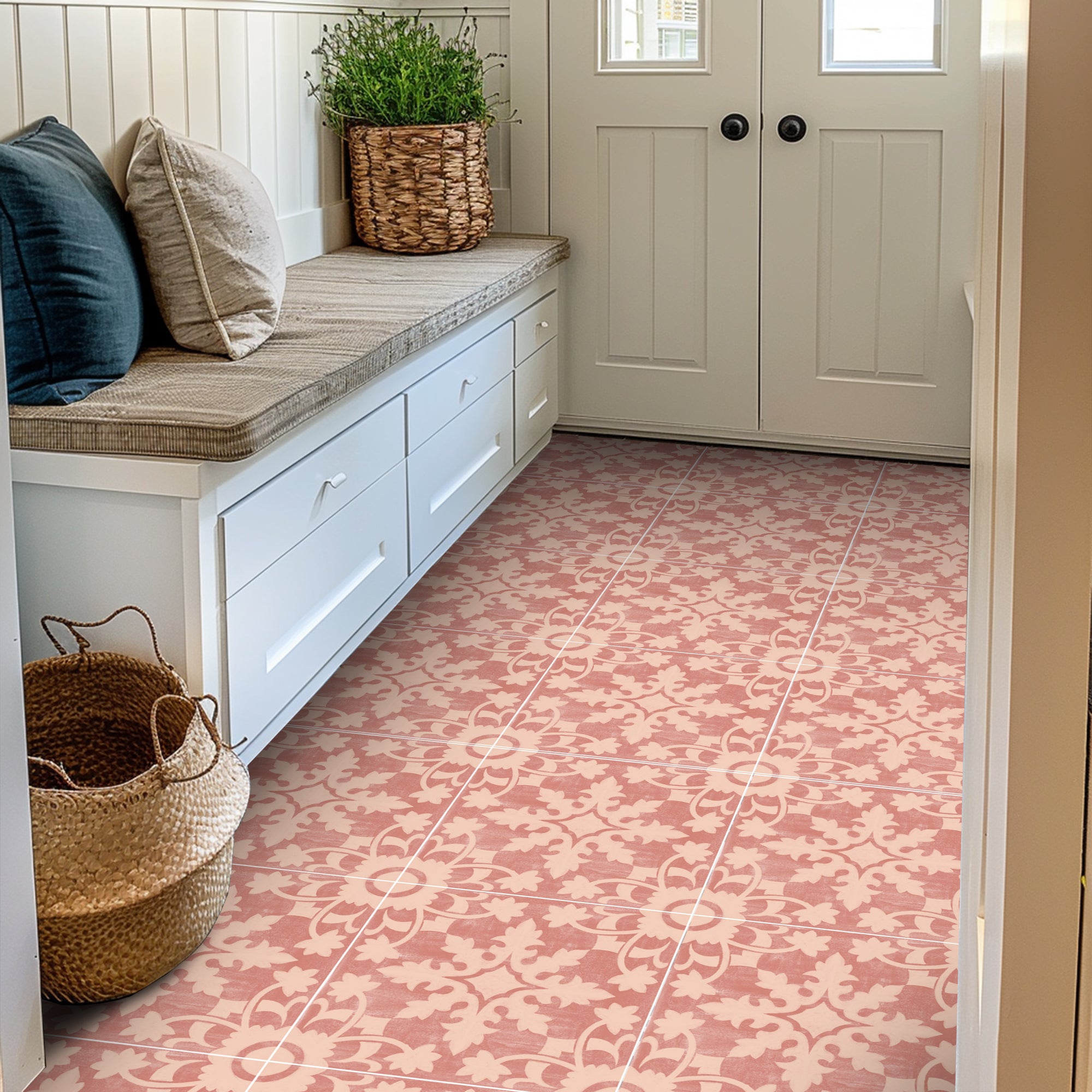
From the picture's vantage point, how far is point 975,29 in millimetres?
3566

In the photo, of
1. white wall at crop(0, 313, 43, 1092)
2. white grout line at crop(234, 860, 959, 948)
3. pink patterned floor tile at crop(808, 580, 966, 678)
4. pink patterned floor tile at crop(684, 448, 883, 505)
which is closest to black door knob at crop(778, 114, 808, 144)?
pink patterned floor tile at crop(684, 448, 883, 505)

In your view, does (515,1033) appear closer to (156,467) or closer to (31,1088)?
(31,1088)

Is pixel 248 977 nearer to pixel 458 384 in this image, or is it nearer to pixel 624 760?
pixel 624 760

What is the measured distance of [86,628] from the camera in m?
2.02

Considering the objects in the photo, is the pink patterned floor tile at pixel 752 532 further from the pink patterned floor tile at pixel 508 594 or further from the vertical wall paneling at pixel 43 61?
the vertical wall paneling at pixel 43 61

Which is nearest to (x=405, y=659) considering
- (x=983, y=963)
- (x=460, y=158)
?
(x=460, y=158)

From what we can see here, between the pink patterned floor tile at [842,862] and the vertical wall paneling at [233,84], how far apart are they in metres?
1.78

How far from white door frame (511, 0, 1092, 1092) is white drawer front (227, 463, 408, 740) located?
1.40m

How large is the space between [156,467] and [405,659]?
0.93 meters

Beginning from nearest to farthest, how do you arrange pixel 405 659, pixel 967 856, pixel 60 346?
pixel 967 856
pixel 60 346
pixel 405 659

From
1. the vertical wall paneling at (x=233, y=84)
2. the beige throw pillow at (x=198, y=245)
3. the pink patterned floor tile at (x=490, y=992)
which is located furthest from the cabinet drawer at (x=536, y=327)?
the pink patterned floor tile at (x=490, y=992)

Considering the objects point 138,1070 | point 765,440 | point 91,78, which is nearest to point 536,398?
point 765,440

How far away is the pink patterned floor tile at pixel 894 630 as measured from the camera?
2.75 meters

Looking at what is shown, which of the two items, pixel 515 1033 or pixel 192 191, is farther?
pixel 192 191
